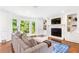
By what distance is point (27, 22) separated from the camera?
3.82 m

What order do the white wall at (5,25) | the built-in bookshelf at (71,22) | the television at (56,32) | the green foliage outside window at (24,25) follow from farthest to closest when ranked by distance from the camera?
the television at (56,32), the built-in bookshelf at (71,22), the white wall at (5,25), the green foliage outside window at (24,25)

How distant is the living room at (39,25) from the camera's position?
152 inches

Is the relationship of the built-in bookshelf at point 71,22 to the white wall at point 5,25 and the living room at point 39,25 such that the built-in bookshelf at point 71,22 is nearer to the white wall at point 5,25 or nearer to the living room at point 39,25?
the living room at point 39,25

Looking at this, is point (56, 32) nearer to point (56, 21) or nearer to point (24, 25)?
point (56, 21)

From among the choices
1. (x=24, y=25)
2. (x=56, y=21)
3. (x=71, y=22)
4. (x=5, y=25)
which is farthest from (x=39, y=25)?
(x=71, y=22)

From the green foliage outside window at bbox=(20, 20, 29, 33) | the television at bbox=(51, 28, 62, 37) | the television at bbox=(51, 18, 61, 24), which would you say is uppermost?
the television at bbox=(51, 18, 61, 24)

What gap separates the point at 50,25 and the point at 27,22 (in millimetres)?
A: 3338

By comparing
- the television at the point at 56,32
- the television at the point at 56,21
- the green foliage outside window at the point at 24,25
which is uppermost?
the television at the point at 56,21

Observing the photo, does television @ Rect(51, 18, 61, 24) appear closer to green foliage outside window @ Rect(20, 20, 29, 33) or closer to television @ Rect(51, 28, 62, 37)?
television @ Rect(51, 28, 62, 37)

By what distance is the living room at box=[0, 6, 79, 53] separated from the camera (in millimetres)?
→ 3859

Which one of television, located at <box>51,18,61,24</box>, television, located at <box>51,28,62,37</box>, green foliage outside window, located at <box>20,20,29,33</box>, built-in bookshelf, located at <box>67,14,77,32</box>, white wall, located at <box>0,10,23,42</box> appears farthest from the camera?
television, located at <box>51,18,61,24</box>

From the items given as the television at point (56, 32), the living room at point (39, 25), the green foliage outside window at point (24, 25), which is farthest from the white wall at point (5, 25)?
the television at point (56, 32)


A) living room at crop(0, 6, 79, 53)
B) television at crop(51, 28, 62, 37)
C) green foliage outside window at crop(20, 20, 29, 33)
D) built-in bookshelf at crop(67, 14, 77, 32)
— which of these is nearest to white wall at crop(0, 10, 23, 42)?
living room at crop(0, 6, 79, 53)
